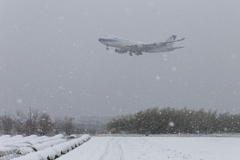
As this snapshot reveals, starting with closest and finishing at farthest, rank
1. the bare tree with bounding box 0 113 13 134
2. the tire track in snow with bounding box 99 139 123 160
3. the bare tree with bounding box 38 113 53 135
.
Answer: the tire track in snow with bounding box 99 139 123 160
the bare tree with bounding box 38 113 53 135
the bare tree with bounding box 0 113 13 134

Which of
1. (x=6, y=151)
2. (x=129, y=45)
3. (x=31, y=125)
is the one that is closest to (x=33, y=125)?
(x=31, y=125)

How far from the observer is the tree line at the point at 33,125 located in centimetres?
6569

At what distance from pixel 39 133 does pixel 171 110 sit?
101 ft

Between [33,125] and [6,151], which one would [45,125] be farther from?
[6,151]

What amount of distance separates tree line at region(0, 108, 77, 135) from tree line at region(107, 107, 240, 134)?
15080mm

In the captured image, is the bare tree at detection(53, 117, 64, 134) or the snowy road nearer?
the snowy road

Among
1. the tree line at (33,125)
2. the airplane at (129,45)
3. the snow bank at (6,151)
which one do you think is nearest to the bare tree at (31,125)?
the tree line at (33,125)

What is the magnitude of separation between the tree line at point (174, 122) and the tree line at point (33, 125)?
15080mm

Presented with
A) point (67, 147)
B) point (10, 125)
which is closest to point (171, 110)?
point (10, 125)

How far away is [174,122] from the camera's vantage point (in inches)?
2458

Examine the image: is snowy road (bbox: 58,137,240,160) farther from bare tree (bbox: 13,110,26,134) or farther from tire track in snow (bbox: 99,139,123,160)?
bare tree (bbox: 13,110,26,134)

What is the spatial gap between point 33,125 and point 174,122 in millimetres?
33219

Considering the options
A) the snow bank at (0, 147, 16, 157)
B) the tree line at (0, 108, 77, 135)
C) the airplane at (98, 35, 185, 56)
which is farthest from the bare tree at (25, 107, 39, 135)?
the snow bank at (0, 147, 16, 157)

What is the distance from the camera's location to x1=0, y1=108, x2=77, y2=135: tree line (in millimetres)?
65688
